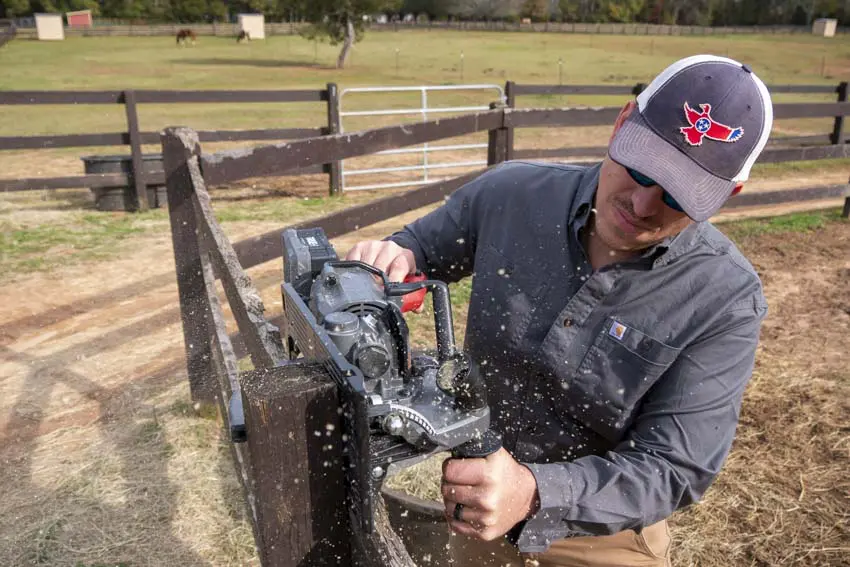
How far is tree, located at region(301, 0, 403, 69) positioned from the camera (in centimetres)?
3297

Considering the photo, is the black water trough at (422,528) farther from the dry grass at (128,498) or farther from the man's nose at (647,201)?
the man's nose at (647,201)

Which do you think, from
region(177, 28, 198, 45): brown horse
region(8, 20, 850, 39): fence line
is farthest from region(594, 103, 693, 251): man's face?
region(8, 20, 850, 39): fence line

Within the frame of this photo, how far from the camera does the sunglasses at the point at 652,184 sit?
A: 153 centimetres

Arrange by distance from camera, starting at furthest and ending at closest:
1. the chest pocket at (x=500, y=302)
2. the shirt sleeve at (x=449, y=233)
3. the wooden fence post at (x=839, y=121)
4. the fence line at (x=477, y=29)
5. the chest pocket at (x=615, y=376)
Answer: the fence line at (x=477, y=29) → the wooden fence post at (x=839, y=121) → the shirt sleeve at (x=449, y=233) → the chest pocket at (x=500, y=302) → the chest pocket at (x=615, y=376)

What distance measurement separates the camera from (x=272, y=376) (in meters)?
1.01

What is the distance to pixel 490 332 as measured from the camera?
1973 mm

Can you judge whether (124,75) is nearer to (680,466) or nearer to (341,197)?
(341,197)

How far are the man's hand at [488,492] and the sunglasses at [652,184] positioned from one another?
2.23ft

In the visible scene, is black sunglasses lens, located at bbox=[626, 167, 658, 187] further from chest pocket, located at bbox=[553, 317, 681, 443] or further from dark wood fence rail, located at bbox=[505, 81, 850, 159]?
dark wood fence rail, located at bbox=[505, 81, 850, 159]

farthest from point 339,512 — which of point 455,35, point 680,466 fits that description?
point 455,35

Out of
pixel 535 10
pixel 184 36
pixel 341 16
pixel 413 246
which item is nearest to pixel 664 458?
pixel 413 246

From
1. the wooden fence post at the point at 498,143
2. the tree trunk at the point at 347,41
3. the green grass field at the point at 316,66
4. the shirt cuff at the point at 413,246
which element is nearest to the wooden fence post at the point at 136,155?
the wooden fence post at the point at 498,143

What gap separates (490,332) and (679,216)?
64cm

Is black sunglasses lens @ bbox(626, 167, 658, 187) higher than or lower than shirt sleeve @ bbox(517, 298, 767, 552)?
higher
